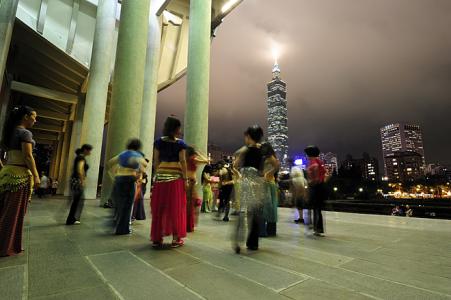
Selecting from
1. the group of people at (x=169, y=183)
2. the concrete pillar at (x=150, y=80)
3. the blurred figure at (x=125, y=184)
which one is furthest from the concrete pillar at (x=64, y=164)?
the group of people at (x=169, y=183)

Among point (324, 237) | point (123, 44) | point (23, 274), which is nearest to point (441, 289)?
point (324, 237)

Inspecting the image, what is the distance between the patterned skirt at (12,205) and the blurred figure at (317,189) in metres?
4.57

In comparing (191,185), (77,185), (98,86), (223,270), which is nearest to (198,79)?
(77,185)

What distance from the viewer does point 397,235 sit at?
4652 mm

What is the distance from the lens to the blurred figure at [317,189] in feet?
15.5

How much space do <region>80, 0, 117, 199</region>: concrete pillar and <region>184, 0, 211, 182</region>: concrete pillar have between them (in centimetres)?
784

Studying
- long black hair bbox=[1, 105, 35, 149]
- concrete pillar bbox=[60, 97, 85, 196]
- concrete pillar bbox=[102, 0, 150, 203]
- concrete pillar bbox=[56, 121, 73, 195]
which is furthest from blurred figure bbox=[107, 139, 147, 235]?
concrete pillar bbox=[56, 121, 73, 195]

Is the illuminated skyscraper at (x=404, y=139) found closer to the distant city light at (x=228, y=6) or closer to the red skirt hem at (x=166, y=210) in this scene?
the distant city light at (x=228, y=6)

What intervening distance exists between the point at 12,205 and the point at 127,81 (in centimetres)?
688

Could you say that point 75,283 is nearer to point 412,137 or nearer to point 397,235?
point 397,235

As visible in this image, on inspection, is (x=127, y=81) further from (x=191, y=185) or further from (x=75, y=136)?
(x=75, y=136)

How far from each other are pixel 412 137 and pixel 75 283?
200m

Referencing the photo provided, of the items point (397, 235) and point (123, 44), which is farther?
point (123, 44)

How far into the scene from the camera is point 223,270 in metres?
2.54
